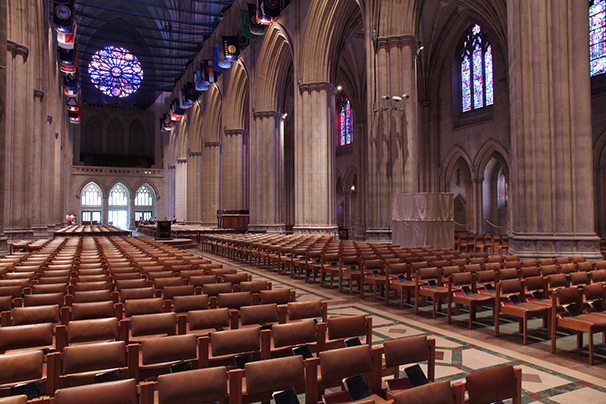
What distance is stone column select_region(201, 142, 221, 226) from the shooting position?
132 feet

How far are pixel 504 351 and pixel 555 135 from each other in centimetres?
753

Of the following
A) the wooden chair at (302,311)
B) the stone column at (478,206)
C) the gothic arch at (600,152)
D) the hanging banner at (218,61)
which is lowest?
the wooden chair at (302,311)

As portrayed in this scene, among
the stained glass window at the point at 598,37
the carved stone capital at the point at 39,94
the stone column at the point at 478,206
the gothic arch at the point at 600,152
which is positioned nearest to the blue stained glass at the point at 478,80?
the stone column at the point at 478,206

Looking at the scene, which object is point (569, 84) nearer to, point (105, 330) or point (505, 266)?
point (505, 266)

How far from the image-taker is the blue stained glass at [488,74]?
82.5ft

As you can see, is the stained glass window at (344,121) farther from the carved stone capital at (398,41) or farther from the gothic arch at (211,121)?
the carved stone capital at (398,41)

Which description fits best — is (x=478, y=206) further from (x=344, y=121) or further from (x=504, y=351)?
(x=504, y=351)

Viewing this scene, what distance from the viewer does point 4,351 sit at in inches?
145

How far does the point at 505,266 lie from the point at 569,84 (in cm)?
562

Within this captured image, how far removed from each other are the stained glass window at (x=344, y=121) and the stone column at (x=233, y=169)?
876 centimetres

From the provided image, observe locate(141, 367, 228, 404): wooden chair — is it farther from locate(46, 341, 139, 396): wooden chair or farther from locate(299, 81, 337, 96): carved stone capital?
locate(299, 81, 337, 96): carved stone capital

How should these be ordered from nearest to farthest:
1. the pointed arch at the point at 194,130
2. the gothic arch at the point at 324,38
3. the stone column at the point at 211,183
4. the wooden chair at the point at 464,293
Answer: the wooden chair at the point at 464,293, the gothic arch at the point at 324,38, the stone column at the point at 211,183, the pointed arch at the point at 194,130

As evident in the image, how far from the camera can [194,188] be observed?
44.4 meters

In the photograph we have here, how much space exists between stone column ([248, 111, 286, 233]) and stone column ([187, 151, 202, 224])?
16625 millimetres
